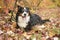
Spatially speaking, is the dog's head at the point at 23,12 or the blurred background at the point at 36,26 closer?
the blurred background at the point at 36,26

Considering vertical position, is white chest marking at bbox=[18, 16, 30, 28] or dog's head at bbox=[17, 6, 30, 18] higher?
dog's head at bbox=[17, 6, 30, 18]

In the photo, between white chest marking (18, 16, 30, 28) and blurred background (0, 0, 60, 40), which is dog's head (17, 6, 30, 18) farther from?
blurred background (0, 0, 60, 40)

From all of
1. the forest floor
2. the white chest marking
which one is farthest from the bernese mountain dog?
the forest floor

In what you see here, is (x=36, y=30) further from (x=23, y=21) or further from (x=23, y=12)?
(x=23, y=12)

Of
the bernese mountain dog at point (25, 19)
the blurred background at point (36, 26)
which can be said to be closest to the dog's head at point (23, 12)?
the bernese mountain dog at point (25, 19)

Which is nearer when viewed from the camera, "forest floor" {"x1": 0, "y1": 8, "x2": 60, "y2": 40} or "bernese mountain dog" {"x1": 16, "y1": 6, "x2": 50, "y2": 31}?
"forest floor" {"x1": 0, "y1": 8, "x2": 60, "y2": 40}

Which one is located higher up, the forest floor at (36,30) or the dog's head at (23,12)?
the dog's head at (23,12)

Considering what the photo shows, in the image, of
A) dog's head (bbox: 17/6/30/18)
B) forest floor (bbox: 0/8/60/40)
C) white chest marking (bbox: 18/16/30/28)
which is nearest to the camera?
forest floor (bbox: 0/8/60/40)

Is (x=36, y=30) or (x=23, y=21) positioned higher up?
(x=23, y=21)

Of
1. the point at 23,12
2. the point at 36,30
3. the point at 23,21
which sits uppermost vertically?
the point at 23,12

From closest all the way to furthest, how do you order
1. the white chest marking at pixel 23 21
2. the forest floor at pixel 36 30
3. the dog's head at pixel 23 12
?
the forest floor at pixel 36 30
the dog's head at pixel 23 12
the white chest marking at pixel 23 21

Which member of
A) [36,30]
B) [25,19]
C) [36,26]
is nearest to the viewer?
[36,30]

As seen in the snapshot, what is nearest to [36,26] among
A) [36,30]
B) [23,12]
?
[36,30]

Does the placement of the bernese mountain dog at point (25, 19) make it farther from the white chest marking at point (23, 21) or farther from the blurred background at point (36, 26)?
the blurred background at point (36, 26)
